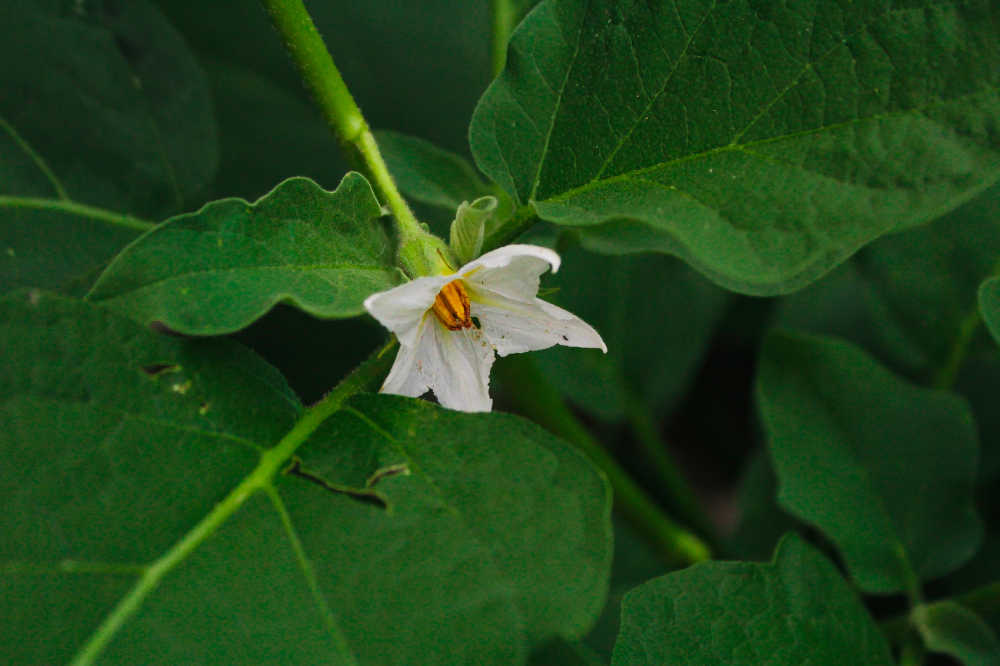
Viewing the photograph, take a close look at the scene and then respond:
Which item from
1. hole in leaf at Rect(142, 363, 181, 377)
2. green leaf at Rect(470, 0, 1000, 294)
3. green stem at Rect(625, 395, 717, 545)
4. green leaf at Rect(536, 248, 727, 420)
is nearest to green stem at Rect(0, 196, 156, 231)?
hole in leaf at Rect(142, 363, 181, 377)

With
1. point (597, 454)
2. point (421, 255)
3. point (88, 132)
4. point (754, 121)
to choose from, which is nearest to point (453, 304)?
point (421, 255)

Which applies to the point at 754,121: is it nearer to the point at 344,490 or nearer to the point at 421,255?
the point at 421,255

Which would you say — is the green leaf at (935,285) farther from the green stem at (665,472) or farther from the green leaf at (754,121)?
the green leaf at (754,121)

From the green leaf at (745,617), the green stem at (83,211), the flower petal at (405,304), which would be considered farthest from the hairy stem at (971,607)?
the green stem at (83,211)

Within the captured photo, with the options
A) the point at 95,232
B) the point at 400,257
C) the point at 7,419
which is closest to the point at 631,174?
the point at 400,257

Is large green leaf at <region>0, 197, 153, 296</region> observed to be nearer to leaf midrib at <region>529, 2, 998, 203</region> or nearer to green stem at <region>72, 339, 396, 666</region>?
green stem at <region>72, 339, 396, 666</region>
